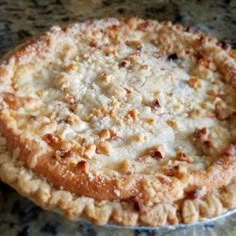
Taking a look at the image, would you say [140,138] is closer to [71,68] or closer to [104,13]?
[71,68]

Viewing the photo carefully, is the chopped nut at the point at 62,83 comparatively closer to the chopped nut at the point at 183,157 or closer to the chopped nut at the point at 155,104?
→ the chopped nut at the point at 155,104

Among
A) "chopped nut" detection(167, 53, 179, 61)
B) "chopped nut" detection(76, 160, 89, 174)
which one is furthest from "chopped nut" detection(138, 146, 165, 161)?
"chopped nut" detection(167, 53, 179, 61)

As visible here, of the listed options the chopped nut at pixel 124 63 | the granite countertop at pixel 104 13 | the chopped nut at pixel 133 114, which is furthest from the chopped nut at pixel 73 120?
the granite countertop at pixel 104 13

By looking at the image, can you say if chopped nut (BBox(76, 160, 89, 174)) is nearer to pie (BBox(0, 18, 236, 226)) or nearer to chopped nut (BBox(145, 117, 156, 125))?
pie (BBox(0, 18, 236, 226))

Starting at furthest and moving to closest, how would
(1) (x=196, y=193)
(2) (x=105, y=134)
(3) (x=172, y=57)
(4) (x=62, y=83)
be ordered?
(3) (x=172, y=57), (4) (x=62, y=83), (2) (x=105, y=134), (1) (x=196, y=193)

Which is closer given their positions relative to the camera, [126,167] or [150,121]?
[126,167]

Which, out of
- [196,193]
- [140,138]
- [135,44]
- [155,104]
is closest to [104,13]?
[135,44]

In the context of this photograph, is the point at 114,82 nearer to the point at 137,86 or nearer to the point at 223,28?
the point at 137,86
